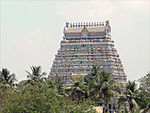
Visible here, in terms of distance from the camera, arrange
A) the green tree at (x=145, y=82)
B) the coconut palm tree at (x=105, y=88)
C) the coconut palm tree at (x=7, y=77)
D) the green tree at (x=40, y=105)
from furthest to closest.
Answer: the coconut palm tree at (x=7, y=77) → the coconut palm tree at (x=105, y=88) → the green tree at (x=145, y=82) → the green tree at (x=40, y=105)

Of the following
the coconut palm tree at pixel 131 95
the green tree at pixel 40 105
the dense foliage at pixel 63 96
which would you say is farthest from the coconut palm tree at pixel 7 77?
the green tree at pixel 40 105

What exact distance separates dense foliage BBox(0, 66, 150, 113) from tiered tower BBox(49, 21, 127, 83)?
47193mm

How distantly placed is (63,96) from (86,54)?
7098 centimetres

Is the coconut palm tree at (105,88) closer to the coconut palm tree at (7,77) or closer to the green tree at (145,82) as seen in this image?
the green tree at (145,82)

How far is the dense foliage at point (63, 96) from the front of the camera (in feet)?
153

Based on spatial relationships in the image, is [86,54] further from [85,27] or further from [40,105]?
[40,105]

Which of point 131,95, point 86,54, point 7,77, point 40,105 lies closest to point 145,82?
point 131,95

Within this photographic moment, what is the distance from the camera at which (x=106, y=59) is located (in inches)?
5074

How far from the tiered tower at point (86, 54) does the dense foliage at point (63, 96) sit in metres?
47.2

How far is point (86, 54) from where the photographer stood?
431ft

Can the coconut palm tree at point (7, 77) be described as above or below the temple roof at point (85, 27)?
below

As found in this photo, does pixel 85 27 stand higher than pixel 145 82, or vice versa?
pixel 85 27

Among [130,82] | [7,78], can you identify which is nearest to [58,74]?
[7,78]

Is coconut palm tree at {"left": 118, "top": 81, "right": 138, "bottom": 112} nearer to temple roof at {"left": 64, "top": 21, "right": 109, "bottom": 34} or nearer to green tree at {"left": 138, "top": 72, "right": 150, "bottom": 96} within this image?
green tree at {"left": 138, "top": 72, "right": 150, "bottom": 96}
